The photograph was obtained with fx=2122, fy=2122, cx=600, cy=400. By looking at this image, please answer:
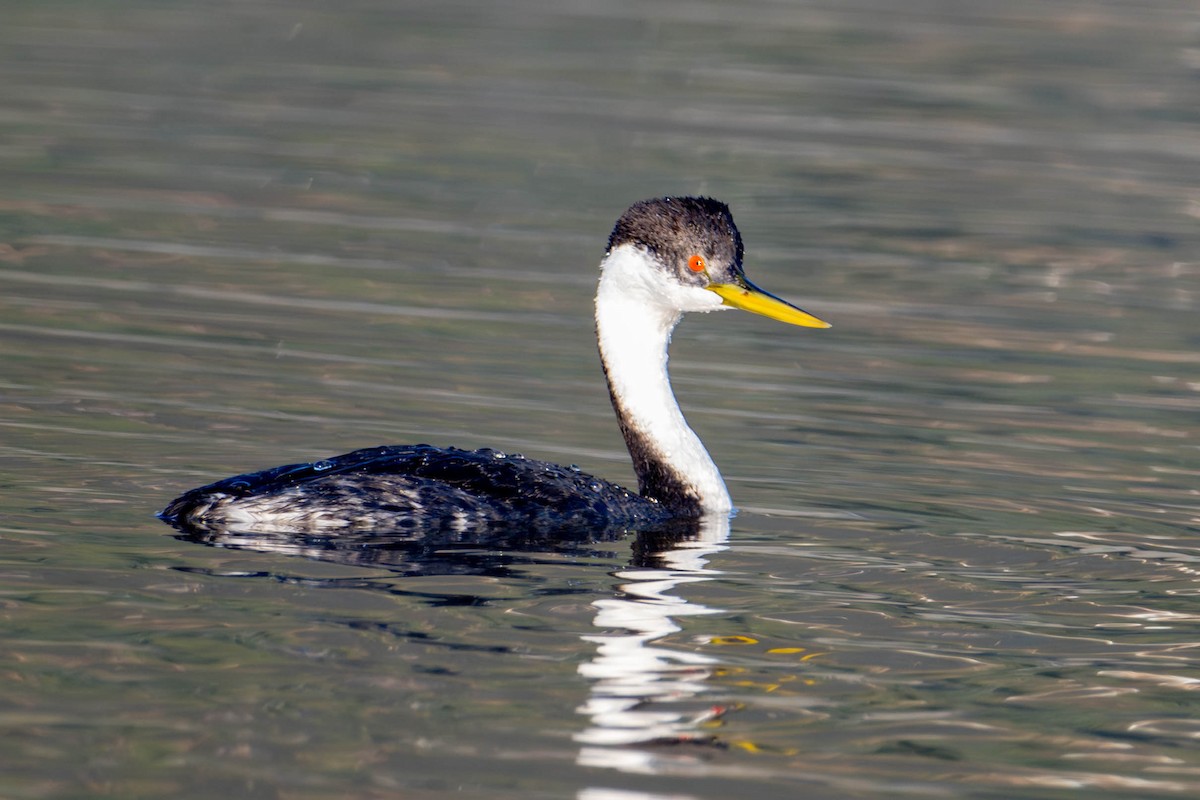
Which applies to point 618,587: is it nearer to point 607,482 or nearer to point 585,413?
point 607,482

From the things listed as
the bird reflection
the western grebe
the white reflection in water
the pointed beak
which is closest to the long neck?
the western grebe

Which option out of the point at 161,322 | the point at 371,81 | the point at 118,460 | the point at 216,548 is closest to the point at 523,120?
the point at 371,81

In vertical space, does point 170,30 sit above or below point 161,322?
above

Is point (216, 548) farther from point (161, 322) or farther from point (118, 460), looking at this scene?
point (161, 322)

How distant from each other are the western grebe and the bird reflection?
0.28 ft

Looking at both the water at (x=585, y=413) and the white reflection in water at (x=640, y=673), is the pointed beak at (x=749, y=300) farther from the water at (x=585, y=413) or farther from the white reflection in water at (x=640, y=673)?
the white reflection in water at (x=640, y=673)

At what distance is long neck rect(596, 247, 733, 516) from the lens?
9.93 meters

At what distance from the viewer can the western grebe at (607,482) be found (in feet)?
28.4

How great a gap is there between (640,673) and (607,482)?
97.1 inches

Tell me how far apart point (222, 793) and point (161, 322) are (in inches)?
294

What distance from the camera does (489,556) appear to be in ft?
27.9

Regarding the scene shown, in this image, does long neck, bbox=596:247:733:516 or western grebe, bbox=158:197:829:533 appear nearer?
western grebe, bbox=158:197:829:533

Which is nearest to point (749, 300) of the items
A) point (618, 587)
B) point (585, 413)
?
point (585, 413)

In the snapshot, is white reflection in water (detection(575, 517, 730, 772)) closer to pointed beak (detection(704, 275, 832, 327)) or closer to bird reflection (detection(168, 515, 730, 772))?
bird reflection (detection(168, 515, 730, 772))
